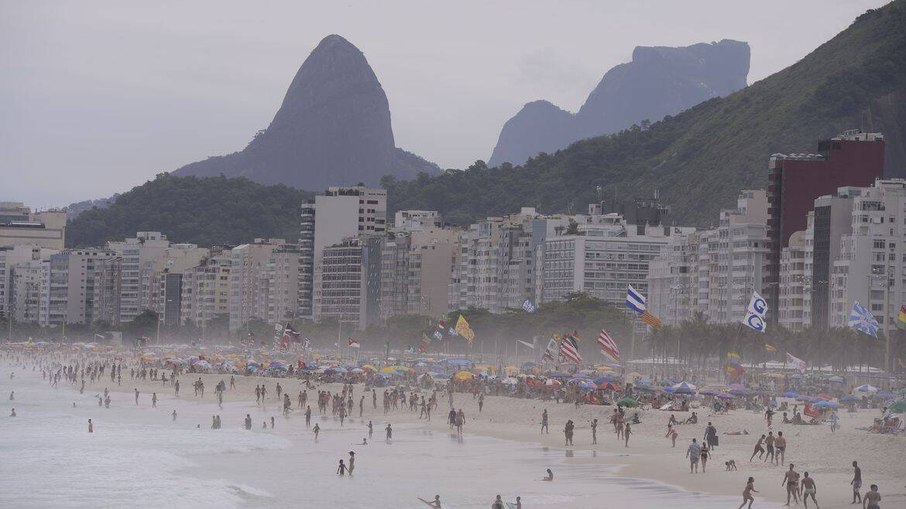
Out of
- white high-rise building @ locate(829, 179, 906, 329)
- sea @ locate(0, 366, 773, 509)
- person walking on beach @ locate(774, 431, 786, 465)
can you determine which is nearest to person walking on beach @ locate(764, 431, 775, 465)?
person walking on beach @ locate(774, 431, 786, 465)

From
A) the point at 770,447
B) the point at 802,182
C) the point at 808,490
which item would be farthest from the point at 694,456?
the point at 802,182

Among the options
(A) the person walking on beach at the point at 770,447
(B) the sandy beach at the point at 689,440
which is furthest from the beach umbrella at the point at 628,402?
(A) the person walking on beach at the point at 770,447

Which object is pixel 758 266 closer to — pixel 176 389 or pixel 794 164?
pixel 794 164

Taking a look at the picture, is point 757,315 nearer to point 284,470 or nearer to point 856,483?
point 284,470

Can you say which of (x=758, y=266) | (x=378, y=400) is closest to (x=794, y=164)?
(x=758, y=266)

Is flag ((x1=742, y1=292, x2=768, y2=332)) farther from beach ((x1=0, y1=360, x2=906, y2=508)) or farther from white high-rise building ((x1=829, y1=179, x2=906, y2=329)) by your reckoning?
white high-rise building ((x1=829, y1=179, x2=906, y2=329))

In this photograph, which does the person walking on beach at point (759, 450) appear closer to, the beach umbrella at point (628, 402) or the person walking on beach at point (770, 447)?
the person walking on beach at point (770, 447)
